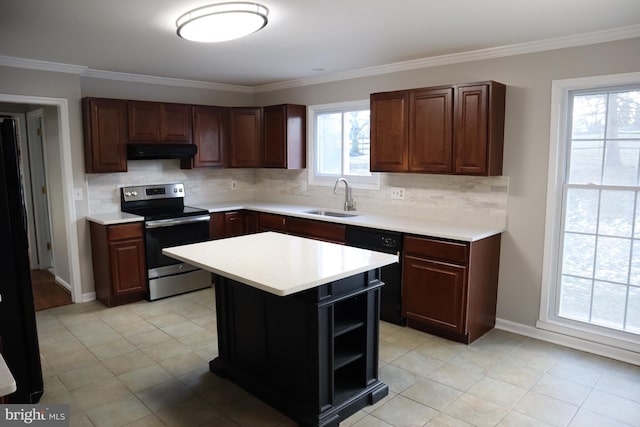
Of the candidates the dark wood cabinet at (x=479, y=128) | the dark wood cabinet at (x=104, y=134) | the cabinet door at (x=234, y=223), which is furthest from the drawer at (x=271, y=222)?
the dark wood cabinet at (x=479, y=128)

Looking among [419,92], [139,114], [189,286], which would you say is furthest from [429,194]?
[139,114]

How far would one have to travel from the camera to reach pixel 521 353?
10.9 feet

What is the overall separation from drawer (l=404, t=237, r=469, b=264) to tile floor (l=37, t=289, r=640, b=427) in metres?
0.67

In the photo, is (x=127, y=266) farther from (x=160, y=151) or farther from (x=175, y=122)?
(x=175, y=122)

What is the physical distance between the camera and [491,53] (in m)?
3.62

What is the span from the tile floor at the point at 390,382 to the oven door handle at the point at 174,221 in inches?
38.3

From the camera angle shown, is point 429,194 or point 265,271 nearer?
point 265,271

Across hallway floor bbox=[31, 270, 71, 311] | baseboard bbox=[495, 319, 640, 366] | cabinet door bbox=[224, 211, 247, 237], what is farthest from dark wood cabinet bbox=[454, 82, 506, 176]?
hallway floor bbox=[31, 270, 71, 311]

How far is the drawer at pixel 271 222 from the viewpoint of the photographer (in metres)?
4.83

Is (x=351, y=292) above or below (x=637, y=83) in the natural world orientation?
below

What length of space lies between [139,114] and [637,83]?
427 centimetres

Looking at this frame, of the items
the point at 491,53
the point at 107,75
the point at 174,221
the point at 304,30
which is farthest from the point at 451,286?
the point at 107,75

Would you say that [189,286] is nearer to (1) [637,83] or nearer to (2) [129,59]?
(2) [129,59]

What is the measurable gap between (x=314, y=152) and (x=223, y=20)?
2728 mm
